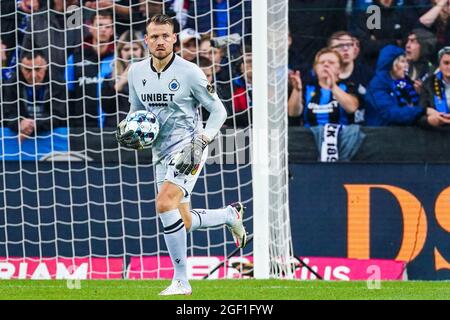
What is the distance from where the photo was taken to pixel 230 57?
45.4ft

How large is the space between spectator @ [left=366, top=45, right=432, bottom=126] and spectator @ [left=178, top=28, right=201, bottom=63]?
207 centimetres

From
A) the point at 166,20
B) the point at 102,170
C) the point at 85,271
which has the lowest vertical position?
the point at 85,271

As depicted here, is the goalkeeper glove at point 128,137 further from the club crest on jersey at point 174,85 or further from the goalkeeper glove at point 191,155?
the club crest on jersey at point 174,85

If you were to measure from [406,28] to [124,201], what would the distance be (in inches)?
152

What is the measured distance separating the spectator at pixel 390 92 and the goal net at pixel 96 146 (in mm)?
1458

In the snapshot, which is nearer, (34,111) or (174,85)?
(174,85)

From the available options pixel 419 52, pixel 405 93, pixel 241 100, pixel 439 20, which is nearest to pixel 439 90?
pixel 405 93

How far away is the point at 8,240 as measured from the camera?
13.8 m

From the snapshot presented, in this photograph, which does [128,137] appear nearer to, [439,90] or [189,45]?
[189,45]

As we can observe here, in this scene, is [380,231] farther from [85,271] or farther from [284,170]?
[85,271]

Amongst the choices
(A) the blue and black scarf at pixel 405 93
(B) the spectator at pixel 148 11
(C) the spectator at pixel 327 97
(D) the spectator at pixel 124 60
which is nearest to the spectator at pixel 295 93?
(C) the spectator at pixel 327 97

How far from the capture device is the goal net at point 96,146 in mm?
13492

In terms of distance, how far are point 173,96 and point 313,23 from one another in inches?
199
